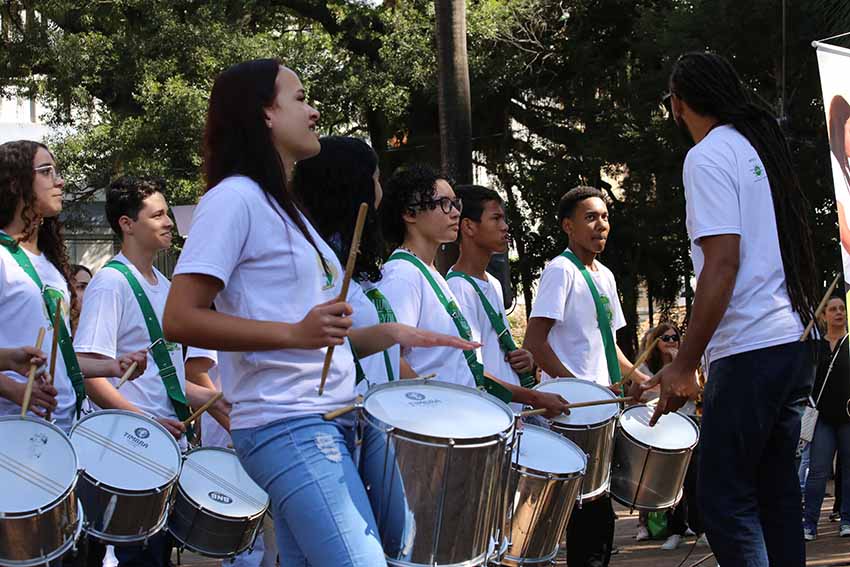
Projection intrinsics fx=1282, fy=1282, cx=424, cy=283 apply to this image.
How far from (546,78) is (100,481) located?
17.1 meters

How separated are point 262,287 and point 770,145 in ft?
7.23

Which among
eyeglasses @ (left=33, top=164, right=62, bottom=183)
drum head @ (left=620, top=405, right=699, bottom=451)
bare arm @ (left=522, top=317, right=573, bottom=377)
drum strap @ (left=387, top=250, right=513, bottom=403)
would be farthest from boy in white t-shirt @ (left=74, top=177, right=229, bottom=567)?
drum head @ (left=620, top=405, right=699, bottom=451)

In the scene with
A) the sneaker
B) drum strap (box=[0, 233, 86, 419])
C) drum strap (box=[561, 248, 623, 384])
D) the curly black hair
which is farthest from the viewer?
the sneaker

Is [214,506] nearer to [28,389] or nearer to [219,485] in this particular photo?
[219,485]

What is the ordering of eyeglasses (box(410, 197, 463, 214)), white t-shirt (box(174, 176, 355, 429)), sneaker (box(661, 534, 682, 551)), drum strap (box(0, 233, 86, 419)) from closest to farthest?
white t-shirt (box(174, 176, 355, 429)), drum strap (box(0, 233, 86, 419)), eyeglasses (box(410, 197, 463, 214)), sneaker (box(661, 534, 682, 551))

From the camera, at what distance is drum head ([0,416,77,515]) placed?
4.45 m

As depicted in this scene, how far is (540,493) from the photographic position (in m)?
5.45

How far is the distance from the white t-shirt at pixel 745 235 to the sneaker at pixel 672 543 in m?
6.06

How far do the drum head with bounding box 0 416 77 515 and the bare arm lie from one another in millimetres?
2909

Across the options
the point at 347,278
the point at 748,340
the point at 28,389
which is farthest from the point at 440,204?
the point at 347,278

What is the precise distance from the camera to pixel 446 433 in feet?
11.4

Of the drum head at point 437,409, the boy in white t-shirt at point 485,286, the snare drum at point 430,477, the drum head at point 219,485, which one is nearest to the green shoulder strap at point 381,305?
the boy in white t-shirt at point 485,286

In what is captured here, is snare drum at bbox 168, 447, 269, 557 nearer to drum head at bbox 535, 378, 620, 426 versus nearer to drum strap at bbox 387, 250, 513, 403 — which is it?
drum strap at bbox 387, 250, 513, 403

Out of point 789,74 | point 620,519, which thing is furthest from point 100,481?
point 789,74
